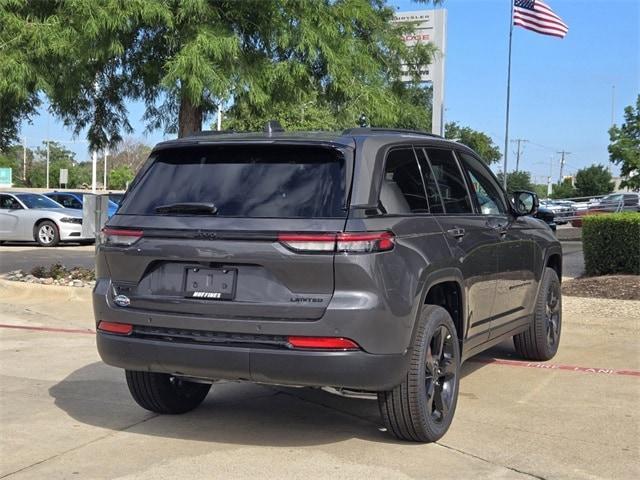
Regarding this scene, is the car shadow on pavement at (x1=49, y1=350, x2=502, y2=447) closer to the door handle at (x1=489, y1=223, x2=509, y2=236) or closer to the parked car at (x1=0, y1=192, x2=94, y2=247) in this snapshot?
the door handle at (x1=489, y1=223, x2=509, y2=236)

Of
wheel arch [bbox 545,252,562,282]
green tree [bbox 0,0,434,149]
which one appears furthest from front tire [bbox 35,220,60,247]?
wheel arch [bbox 545,252,562,282]

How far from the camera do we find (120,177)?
89500 mm

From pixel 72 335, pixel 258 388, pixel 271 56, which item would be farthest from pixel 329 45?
pixel 258 388

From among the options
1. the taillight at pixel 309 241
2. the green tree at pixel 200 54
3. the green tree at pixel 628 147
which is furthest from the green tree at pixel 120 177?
the taillight at pixel 309 241

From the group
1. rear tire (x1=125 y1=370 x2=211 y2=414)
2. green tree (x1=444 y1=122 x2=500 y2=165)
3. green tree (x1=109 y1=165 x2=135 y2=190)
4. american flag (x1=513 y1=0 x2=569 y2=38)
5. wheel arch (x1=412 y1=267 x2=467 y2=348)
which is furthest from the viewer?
green tree (x1=109 y1=165 x2=135 y2=190)

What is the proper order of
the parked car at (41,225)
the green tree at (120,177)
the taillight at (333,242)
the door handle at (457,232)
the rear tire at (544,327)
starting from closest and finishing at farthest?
the taillight at (333,242) → the door handle at (457,232) → the rear tire at (544,327) → the parked car at (41,225) → the green tree at (120,177)

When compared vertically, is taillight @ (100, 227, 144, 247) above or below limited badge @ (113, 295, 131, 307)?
above

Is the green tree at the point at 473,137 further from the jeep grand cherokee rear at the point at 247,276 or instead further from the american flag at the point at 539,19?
the jeep grand cherokee rear at the point at 247,276

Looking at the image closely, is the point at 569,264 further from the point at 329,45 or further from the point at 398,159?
the point at 398,159

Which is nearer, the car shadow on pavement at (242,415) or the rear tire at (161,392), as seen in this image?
the car shadow on pavement at (242,415)

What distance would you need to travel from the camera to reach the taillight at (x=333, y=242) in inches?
163

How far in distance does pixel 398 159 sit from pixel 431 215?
0.41 meters

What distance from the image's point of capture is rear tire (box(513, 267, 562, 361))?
688cm

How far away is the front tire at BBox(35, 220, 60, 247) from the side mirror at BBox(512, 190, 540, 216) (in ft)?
53.8
